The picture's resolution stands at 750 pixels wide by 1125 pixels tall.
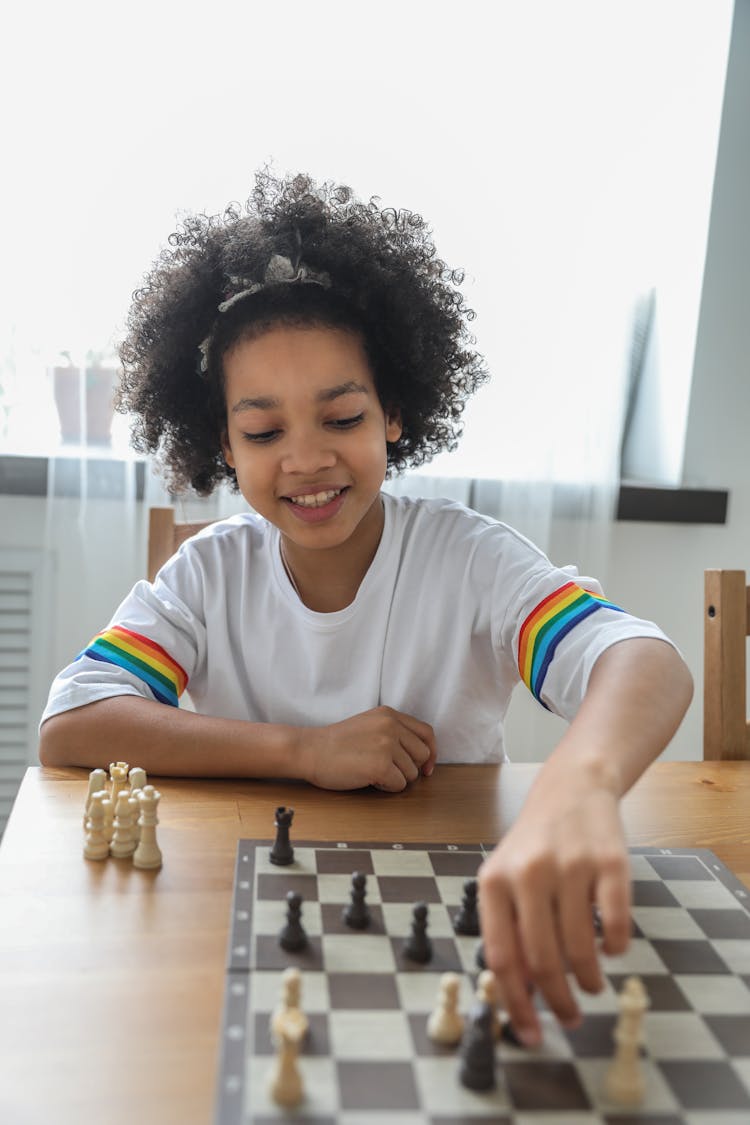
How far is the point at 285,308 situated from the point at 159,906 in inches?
30.6

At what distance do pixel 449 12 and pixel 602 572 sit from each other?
126 cm

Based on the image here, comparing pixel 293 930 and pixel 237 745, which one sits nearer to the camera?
pixel 293 930

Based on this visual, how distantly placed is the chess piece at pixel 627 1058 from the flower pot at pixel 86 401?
1.80 meters

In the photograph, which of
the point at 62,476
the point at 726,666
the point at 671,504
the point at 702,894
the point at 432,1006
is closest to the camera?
the point at 432,1006

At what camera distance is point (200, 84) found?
2.17 metres

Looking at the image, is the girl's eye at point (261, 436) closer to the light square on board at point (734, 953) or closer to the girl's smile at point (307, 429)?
the girl's smile at point (307, 429)

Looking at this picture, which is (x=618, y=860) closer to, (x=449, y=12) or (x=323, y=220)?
(x=323, y=220)

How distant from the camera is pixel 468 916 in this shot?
833 mm

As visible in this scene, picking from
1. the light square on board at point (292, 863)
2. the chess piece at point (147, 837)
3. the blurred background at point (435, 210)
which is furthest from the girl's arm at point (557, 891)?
the blurred background at point (435, 210)

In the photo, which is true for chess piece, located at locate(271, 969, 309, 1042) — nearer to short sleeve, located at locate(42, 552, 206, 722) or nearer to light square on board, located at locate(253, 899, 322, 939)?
light square on board, located at locate(253, 899, 322, 939)

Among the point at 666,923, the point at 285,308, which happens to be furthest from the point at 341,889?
the point at 285,308

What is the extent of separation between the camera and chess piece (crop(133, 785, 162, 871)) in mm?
938

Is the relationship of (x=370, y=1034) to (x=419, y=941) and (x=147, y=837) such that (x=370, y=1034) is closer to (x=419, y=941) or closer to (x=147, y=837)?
(x=419, y=941)

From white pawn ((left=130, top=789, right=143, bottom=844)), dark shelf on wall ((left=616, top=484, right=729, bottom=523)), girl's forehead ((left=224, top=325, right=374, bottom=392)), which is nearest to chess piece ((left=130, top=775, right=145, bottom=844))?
white pawn ((left=130, top=789, right=143, bottom=844))
